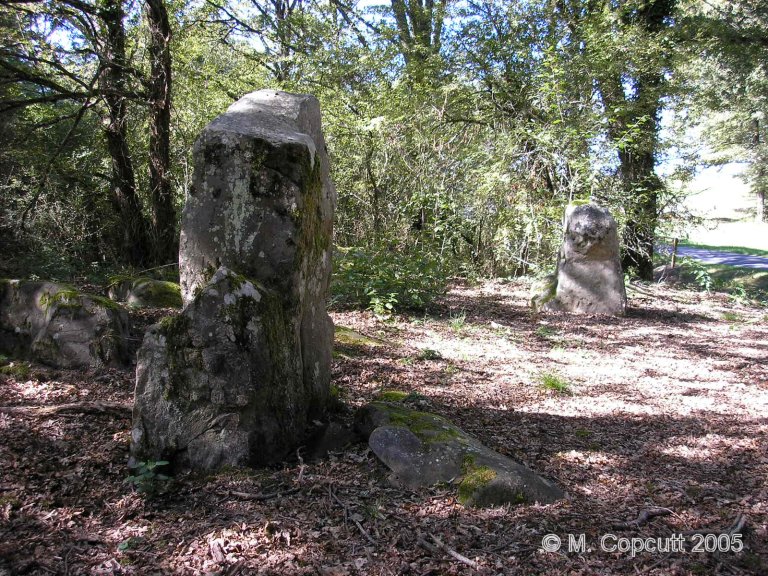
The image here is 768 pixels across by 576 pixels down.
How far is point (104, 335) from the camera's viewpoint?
4.73m

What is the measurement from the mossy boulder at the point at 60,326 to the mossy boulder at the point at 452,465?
2585 mm

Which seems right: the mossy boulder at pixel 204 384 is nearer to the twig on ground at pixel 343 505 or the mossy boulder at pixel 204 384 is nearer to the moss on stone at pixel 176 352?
the moss on stone at pixel 176 352

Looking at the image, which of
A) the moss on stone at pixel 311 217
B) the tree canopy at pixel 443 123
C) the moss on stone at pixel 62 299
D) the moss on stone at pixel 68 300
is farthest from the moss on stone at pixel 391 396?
the tree canopy at pixel 443 123

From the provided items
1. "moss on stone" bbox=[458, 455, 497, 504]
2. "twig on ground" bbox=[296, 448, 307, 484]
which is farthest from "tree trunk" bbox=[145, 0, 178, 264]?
"moss on stone" bbox=[458, 455, 497, 504]

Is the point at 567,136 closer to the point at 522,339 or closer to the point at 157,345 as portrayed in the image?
the point at 522,339

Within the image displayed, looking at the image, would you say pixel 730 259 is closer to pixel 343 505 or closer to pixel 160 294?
pixel 160 294

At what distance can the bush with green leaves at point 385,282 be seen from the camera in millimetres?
8602

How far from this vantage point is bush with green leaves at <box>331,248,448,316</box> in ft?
28.2

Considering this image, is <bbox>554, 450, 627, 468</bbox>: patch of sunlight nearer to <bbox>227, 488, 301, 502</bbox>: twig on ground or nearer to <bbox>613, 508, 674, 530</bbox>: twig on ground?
<bbox>613, 508, 674, 530</bbox>: twig on ground

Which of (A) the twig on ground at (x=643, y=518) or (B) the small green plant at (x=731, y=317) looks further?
(B) the small green plant at (x=731, y=317)

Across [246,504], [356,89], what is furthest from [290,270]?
[356,89]

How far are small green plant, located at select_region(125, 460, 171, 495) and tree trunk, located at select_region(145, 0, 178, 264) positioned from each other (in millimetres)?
6307

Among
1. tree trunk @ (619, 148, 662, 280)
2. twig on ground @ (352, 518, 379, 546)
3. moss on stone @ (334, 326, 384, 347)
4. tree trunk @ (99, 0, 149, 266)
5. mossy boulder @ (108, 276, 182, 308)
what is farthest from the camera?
tree trunk @ (619, 148, 662, 280)

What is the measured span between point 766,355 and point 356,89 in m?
9.45
